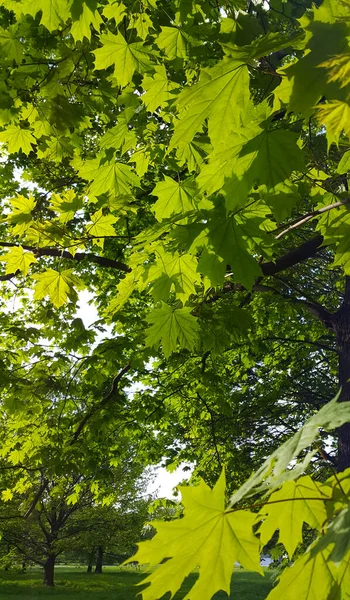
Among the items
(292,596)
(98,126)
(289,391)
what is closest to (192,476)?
(289,391)

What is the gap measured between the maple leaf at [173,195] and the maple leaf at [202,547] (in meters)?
2.10

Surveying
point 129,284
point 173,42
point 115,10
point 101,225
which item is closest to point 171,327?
point 129,284

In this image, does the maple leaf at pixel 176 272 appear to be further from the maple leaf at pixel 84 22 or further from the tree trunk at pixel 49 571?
the tree trunk at pixel 49 571

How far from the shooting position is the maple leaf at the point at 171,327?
11.0ft

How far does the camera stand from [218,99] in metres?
1.79

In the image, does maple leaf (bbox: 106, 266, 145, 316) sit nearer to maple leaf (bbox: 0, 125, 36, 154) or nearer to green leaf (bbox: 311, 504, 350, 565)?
maple leaf (bbox: 0, 125, 36, 154)

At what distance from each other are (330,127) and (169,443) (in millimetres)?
12629

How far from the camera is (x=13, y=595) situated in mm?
21703

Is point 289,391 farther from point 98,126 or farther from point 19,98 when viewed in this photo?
point 19,98

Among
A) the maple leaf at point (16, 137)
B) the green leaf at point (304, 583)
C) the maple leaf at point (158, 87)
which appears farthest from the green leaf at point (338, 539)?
the maple leaf at point (16, 137)

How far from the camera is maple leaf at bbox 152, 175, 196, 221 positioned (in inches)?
118

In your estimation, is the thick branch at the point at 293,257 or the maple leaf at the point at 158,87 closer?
the maple leaf at the point at 158,87

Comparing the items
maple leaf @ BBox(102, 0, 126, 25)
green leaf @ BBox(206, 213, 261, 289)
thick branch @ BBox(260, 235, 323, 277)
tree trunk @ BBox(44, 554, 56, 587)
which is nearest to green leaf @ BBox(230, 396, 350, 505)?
green leaf @ BBox(206, 213, 261, 289)

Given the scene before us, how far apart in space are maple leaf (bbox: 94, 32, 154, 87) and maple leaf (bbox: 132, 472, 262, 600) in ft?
9.24
